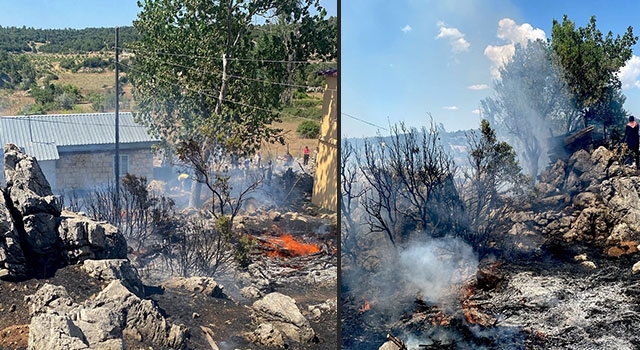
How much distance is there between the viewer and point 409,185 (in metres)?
5.73

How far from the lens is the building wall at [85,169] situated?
5719 millimetres

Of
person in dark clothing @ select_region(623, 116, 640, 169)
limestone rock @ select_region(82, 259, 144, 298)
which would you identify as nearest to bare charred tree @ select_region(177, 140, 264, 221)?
limestone rock @ select_region(82, 259, 144, 298)

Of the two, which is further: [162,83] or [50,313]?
[162,83]

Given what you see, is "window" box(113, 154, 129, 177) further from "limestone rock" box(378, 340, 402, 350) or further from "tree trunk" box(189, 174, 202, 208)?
"limestone rock" box(378, 340, 402, 350)

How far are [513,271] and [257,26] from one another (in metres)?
2.68

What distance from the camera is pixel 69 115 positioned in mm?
5793

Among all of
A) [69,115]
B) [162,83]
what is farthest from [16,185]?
[162,83]

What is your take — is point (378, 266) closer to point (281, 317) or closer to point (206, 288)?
point (281, 317)

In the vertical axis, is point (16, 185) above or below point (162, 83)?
below

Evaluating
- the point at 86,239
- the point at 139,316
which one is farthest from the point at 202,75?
the point at 139,316

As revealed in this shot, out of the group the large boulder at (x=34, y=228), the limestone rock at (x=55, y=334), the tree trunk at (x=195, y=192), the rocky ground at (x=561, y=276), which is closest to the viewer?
the limestone rock at (x=55, y=334)

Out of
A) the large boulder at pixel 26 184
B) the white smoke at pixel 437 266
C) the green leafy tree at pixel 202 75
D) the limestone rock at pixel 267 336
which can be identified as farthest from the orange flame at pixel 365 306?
the large boulder at pixel 26 184

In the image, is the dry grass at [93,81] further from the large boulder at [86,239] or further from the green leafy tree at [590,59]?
the green leafy tree at [590,59]

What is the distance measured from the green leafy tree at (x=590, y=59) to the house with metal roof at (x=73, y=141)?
313 cm
